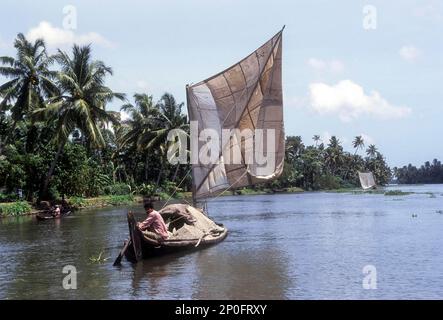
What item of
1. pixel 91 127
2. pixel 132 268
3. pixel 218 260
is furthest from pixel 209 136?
pixel 91 127

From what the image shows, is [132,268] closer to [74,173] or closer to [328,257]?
[328,257]

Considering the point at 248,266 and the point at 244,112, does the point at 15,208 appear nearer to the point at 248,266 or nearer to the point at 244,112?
the point at 244,112

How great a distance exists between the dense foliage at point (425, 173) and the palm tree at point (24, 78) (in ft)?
536

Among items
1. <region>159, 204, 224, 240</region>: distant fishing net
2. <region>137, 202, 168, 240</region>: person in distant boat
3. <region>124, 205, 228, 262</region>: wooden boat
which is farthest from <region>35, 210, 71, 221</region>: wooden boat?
<region>137, 202, 168, 240</region>: person in distant boat

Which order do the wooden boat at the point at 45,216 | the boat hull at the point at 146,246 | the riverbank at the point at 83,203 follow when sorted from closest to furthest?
the boat hull at the point at 146,246
the wooden boat at the point at 45,216
the riverbank at the point at 83,203

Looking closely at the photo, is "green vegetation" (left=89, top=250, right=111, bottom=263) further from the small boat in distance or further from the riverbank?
the riverbank

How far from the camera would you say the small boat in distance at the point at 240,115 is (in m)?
22.0

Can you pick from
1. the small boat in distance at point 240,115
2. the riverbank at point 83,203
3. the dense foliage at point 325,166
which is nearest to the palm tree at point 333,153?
the dense foliage at point 325,166

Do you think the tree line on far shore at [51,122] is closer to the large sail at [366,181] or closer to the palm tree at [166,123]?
the palm tree at [166,123]

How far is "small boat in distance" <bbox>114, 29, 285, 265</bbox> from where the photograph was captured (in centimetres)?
2195

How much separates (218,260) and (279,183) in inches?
3200

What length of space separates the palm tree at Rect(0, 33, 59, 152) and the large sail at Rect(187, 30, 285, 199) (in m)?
21.7
